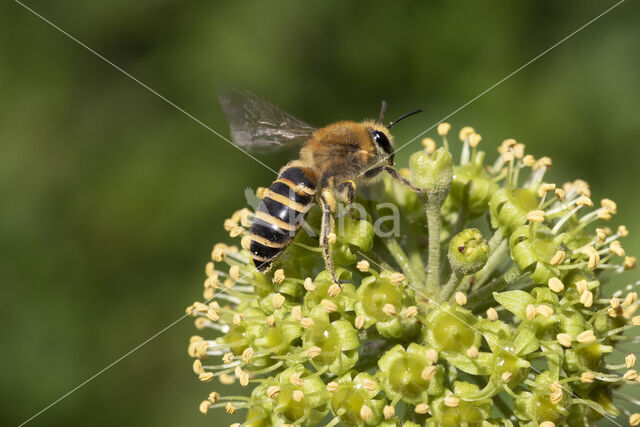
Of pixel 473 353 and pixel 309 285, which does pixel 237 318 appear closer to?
pixel 309 285

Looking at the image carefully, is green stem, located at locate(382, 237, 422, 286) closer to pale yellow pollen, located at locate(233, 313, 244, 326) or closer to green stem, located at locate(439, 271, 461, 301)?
green stem, located at locate(439, 271, 461, 301)

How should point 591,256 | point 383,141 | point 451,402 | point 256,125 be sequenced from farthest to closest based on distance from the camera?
point 256,125
point 383,141
point 591,256
point 451,402

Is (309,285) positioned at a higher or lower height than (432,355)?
higher

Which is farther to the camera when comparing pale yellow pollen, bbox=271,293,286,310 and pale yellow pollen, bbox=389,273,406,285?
pale yellow pollen, bbox=271,293,286,310

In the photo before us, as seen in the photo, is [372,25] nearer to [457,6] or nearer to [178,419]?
[457,6]

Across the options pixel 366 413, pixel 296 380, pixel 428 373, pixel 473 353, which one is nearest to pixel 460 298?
pixel 473 353

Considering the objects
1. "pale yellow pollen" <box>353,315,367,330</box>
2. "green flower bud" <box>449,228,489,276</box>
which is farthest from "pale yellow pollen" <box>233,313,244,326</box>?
"green flower bud" <box>449,228,489,276</box>

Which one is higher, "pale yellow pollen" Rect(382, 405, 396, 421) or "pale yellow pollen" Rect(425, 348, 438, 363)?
"pale yellow pollen" Rect(425, 348, 438, 363)
